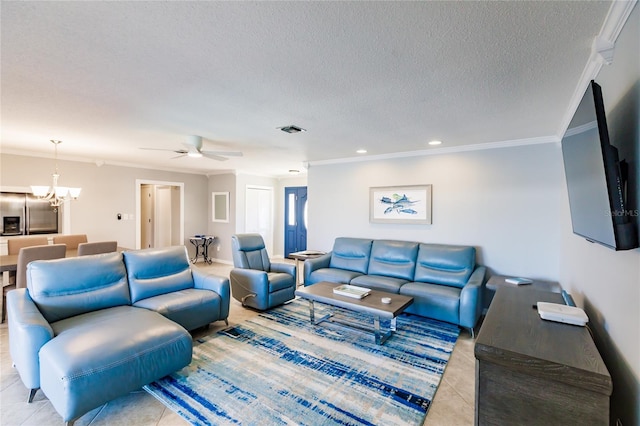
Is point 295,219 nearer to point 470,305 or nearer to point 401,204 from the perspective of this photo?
point 401,204

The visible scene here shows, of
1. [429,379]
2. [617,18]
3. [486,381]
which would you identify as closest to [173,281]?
[429,379]

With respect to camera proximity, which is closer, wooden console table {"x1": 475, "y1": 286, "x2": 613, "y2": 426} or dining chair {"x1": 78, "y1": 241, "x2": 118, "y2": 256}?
wooden console table {"x1": 475, "y1": 286, "x2": 613, "y2": 426}

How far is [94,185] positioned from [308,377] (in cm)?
559

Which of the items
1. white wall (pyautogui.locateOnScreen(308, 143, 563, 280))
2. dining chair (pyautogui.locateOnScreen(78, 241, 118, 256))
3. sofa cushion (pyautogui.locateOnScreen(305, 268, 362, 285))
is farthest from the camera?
sofa cushion (pyautogui.locateOnScreen(305, 268, 362, 285))

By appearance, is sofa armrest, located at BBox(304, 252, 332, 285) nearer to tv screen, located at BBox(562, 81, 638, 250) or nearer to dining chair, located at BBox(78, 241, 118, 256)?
dining chair, located at BBox(78, 241, 118, 256)

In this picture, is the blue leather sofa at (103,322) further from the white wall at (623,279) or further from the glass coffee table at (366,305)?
the white wall at (623,279)

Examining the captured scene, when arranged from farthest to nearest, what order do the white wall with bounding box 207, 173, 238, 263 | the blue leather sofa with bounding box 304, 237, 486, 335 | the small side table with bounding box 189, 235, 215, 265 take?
the small side table with bounding box 189, 235, 215, 265 → the white wall with bounding box 207, 173, 238, 263 → the blue leather sofa with bounding box 304, 237, 486, 335

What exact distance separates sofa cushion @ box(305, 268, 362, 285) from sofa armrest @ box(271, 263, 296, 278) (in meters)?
0.32

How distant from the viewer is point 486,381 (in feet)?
4.20

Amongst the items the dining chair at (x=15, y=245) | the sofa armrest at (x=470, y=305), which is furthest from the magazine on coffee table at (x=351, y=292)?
the dining chair at (x=15, y=245)

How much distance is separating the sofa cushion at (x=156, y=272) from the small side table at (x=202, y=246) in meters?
3.95

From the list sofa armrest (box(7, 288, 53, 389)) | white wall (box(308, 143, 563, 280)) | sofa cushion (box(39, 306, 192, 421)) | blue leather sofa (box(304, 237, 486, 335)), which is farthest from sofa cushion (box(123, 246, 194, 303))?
white wall (box(308, 143, 563, 280))

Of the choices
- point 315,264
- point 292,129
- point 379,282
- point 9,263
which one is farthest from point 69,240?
point 379,282

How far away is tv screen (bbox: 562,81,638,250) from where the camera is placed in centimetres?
117
